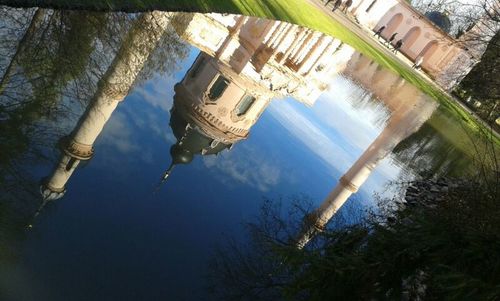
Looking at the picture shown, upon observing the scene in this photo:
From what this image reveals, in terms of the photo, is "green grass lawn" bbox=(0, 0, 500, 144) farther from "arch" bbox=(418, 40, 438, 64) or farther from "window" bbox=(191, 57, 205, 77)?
"arch" bbox=(418, 40, 438, 64)

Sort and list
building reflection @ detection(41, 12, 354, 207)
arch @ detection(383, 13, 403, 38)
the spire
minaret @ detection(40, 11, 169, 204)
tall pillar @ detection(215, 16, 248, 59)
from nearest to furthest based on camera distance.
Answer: minaret @ detection(40, 11, 169, 204) < building reflection @ detection(41, 12, 354, 207) < the spire < tall pillar @ detection(215, 16, 248, 59) < arch @ detection(383, 13, 403, 38)

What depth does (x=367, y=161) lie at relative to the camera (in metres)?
21.5

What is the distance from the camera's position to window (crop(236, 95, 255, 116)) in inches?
810

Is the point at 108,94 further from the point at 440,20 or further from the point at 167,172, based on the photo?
the point at 440,20

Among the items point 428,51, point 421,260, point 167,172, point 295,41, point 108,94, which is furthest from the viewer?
point 428,51

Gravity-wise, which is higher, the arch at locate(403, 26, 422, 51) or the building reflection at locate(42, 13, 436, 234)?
the arch at locate(403, 26, 422, 51)

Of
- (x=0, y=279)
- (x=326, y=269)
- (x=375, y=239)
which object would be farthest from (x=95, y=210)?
(x=375, y=239)

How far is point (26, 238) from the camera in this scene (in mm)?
6832

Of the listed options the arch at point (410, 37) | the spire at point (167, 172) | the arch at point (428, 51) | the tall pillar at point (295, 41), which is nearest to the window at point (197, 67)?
the spire at point (167, 172)

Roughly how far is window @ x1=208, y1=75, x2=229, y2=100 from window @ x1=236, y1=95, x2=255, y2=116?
101 centimetres

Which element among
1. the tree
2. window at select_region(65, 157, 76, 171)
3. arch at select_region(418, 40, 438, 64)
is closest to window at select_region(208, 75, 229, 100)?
window at select_region(65, 157, 76, 171)

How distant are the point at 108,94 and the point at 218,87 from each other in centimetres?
1105

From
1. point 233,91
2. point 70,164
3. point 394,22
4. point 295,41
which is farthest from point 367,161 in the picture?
point 394,22

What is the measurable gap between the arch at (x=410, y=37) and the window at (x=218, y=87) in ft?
177
